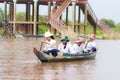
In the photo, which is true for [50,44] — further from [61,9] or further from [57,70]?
[61,9]

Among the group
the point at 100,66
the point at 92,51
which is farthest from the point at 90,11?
the point at 100,66

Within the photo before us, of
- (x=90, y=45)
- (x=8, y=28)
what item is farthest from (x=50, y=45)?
(x=8, y=28)

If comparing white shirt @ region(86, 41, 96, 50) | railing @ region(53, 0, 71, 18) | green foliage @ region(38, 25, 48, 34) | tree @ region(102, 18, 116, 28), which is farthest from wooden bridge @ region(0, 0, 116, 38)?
tree @ region(102, 18, 116, 28)

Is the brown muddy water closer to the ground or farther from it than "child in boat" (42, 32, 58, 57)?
closer to the ground

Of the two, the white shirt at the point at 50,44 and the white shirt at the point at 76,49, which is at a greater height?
the white shirt at the point at 50,44

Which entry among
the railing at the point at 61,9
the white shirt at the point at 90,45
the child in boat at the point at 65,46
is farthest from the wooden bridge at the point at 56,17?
the child in boat at the point at 65,46

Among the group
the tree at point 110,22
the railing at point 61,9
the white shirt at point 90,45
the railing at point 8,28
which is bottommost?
the tree at point 110,22

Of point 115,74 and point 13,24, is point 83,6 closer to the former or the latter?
point 13,24

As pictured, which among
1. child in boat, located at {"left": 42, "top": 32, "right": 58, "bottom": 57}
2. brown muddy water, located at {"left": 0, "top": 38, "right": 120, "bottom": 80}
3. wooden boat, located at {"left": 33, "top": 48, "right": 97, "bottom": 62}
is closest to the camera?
brown muddy water, located at {"left": 0, "top": 38, "right": 120, "bottom": 80}

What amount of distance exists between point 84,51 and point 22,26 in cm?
3767

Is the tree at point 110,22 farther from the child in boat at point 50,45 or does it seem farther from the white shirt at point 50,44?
the white shirt at point 50,44

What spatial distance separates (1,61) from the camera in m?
23.2

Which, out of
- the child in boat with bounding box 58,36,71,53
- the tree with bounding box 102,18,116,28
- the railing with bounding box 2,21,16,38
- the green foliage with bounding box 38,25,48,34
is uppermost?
the child in boat with bounding box 58,36,71,53

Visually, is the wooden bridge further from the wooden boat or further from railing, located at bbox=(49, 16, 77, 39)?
the wooden boat
